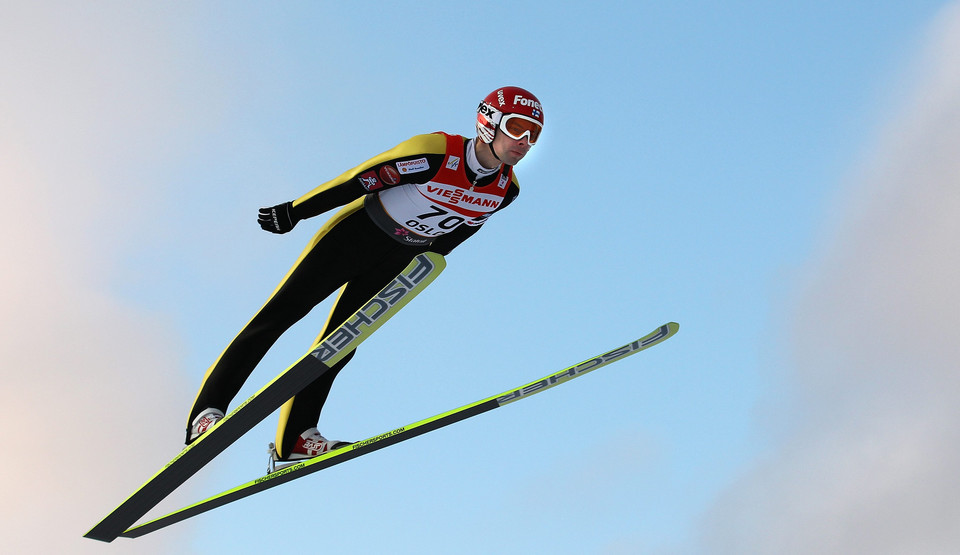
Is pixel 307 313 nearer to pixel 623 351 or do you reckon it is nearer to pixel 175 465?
pixel 175 465

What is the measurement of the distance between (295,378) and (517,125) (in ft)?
7.50

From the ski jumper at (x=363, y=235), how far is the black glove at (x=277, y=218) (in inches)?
2.9

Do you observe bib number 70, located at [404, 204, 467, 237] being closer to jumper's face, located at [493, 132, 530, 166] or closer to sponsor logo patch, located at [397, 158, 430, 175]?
sponsor logo patch, located at [397, 158, 430, 175]

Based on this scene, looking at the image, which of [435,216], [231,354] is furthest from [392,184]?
[231,354]

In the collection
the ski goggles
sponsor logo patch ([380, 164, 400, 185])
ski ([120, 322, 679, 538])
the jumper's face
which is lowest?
ski ([120, 322, 679, 538])

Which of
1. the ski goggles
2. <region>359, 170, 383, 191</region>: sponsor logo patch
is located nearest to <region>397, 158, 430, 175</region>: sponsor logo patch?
<region>359, 170, 383, 191</region>: sponsor logo patch

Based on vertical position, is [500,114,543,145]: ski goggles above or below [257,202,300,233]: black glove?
above

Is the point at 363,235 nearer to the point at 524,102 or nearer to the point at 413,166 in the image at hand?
the point at 413,166

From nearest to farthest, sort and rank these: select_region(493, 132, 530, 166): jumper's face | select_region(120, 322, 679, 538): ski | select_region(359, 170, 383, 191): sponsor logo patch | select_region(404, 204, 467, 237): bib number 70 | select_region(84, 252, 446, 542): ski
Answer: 1. select_region(84, 252, 446, 542): ski
2. select_region(493, 132, 530, 166): jumper's face
3. select_region(359, 170, 383, 191): sponsor logo patch
4. select_region(404, 204, 467, 237): bib number 70
5. select_region(120, 322, 679, 538): ski

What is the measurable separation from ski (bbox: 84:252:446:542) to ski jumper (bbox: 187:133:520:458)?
0.91 feet

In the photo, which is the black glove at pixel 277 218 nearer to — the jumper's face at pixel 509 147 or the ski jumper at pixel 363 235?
the ski jumper at pixel 363 235

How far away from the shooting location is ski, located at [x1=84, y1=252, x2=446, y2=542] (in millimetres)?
6297

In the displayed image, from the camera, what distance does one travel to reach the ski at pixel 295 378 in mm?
6297

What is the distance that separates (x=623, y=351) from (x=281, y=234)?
8.61 feet
